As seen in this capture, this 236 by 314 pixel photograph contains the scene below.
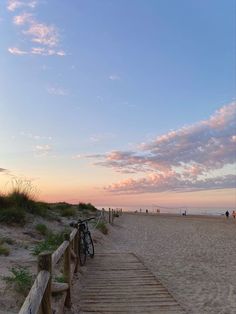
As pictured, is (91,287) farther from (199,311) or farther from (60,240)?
(60,240)

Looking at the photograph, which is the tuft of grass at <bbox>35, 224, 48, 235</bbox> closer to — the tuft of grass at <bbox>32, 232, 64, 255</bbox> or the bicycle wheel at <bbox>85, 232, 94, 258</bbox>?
the tuft of grass at <bbox>32, 232, 64, 255</bbox>

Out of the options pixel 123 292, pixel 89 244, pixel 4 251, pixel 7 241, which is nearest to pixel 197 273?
pixel 89 244

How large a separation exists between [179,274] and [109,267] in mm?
1881

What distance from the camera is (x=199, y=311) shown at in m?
7.96

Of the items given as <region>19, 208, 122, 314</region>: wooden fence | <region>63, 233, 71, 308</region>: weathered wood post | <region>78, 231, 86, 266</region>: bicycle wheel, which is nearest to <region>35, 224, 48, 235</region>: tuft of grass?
<region>78, 231, 86, 266</region>: bicycle wheel

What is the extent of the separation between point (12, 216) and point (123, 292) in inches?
292

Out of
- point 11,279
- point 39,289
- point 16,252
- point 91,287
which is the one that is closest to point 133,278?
point 91,287

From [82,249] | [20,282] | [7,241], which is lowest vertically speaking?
[20,282]

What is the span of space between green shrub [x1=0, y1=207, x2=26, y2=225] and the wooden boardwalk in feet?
12.5

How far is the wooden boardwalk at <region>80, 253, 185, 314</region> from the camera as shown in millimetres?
7555

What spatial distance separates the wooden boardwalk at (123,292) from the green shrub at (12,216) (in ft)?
12.5

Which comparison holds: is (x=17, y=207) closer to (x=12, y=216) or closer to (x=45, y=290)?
(x=12, y=216)

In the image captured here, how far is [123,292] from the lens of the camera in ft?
28.4

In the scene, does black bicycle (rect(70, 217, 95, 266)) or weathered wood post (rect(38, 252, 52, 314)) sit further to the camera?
black bicycle (rect(70, 217, 95, 266))
